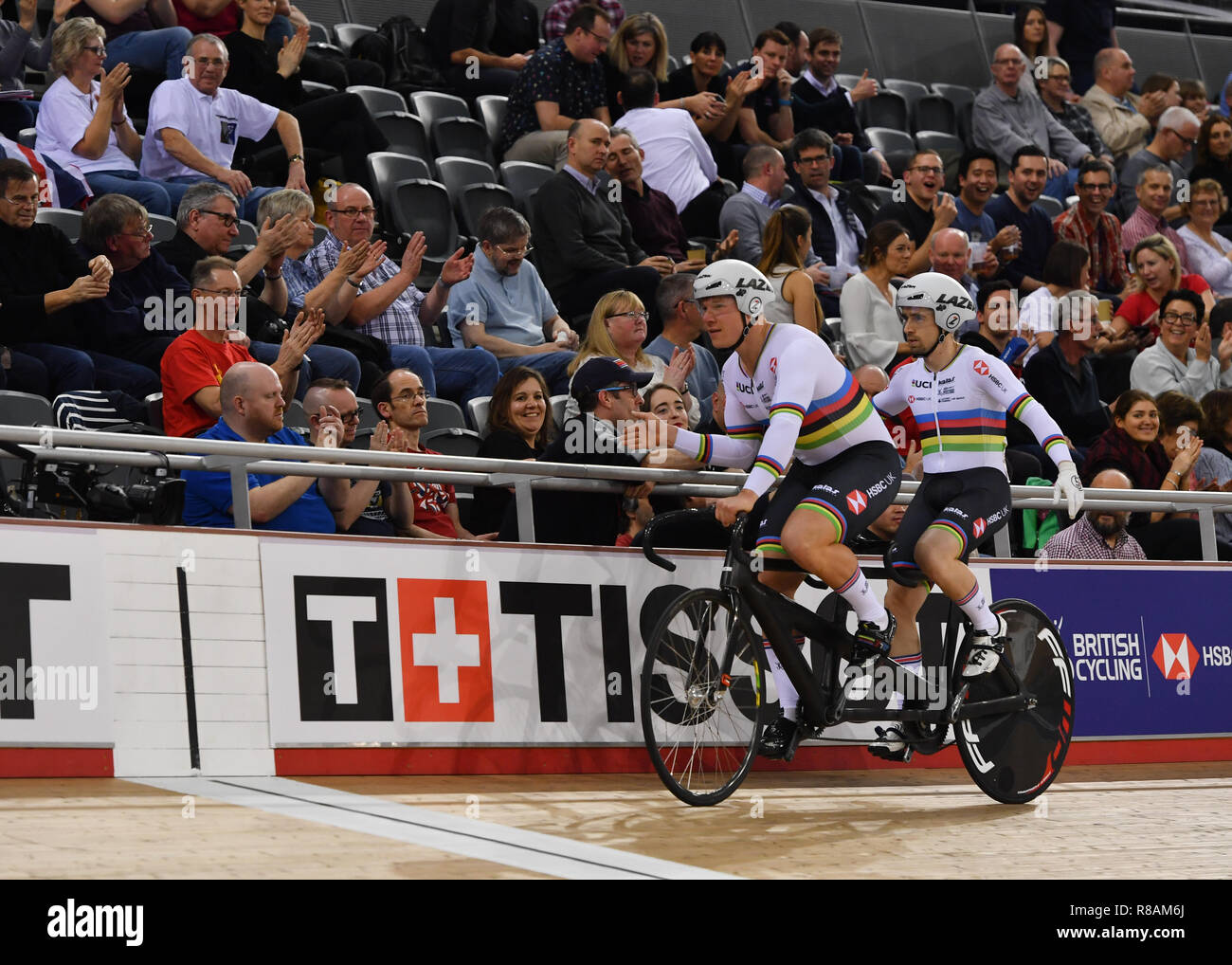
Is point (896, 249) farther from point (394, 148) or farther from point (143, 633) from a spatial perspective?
point (143, 633)

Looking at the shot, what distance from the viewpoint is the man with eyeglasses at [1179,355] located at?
1091cm

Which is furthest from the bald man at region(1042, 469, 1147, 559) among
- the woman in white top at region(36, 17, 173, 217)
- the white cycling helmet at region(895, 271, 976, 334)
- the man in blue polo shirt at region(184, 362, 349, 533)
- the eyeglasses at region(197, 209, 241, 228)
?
the woman in white top at region(36, 17, 173, 217)

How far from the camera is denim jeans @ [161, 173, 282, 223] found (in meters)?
9.29

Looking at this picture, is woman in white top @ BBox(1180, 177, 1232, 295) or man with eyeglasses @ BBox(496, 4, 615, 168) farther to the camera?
woman in white top @ BBox(1180, 177, 1232, 295)

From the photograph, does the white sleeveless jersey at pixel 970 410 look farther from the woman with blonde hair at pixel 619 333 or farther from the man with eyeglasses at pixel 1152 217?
the man with eyeglasses at pixel 1152 217

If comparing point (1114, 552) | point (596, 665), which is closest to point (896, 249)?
point (1114, 552)

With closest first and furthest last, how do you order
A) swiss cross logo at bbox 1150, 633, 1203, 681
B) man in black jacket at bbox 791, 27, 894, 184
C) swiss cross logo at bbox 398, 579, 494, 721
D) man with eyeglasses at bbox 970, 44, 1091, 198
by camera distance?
1. swiss cross logo at bbox 398, 579, 494, 721
2. swiss cross logo at bbox 1150, 633, 1203, 681
3. man in black jacket at bbox 791, 27, 894, 184
4. man with eyeglasses at bbox 970, 44, 1091, 198

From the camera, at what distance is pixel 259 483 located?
6922mm

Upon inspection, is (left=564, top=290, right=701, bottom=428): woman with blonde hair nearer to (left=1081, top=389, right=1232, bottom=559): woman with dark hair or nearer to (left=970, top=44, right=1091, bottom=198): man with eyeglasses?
(left=1081, top=389, right=1232, bottom=559): woman with dark hair

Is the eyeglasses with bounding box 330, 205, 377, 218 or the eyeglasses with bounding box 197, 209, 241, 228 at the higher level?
the eyeglasses with bounding box 330, 205, 377, 218

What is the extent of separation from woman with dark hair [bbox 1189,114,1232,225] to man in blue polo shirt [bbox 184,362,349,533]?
10.1 m

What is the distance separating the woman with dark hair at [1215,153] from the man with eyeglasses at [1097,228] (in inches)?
81.9

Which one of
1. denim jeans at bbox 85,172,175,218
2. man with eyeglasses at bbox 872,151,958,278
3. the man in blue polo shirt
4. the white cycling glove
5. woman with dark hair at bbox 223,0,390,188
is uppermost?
woman with dark hair at bbox 223,0,390,188

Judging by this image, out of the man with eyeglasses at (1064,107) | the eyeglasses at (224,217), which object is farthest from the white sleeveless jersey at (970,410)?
the man with eyeglasses at (1064,107)
